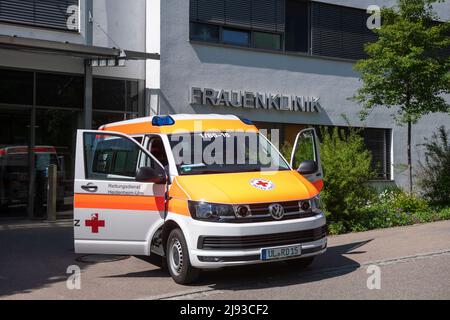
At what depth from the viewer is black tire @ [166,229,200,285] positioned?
7.04 m

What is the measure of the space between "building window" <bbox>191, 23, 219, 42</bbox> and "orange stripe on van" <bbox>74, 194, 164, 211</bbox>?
9.09m

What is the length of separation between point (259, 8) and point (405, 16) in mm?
4506

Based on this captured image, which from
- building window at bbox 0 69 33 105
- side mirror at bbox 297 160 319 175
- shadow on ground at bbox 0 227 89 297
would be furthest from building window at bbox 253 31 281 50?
side mirror at bbox 297 160 319 175

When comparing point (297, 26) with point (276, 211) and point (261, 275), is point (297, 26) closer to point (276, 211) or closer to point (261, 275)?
point (261, 275)

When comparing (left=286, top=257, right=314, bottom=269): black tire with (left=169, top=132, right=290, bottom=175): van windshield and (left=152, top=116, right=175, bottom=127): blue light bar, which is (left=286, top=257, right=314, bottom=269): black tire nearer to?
(left=169, top=132, right=290, bottom=175): van windshield

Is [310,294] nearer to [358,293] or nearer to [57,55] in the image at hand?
[358,293]

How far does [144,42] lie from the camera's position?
15.7m

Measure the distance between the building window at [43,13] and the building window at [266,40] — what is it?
5376 millimetres

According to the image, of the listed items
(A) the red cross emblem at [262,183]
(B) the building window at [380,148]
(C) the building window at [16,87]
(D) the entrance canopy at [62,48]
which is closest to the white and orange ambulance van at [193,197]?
(A) the red cross emblem at [262,183]

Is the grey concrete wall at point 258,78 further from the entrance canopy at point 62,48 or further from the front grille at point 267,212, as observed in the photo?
the front grille at point 267,212

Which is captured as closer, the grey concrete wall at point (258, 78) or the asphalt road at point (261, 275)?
the asphalt road at point (261, 275)

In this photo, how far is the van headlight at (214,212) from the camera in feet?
22.4
